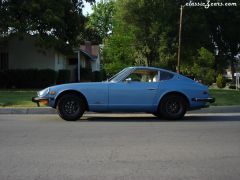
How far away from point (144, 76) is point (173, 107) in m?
1.20

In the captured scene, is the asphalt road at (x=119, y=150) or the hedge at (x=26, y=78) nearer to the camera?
the asphalt road at (x=119, y=150)

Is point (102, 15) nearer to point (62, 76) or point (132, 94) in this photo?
point (62, 76)

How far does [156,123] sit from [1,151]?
18.3ft

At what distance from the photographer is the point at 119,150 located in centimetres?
862

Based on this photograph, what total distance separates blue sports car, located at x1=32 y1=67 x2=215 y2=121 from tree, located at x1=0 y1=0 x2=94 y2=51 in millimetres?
17688

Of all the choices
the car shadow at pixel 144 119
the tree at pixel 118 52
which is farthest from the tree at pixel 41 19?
the car shadow at pixel 144 119

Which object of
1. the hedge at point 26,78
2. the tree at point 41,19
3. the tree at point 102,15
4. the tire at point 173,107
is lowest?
the tire at point 173,107

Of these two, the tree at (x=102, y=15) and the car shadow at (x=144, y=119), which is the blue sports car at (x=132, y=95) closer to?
the car shadow at (x=144, y=119)

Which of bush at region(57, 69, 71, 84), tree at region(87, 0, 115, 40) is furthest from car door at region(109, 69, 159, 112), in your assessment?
tree at region(87, 0, 115, 40)

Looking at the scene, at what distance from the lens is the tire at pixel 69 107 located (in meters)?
13.7

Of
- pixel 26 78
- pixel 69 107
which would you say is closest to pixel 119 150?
pixel 69 107

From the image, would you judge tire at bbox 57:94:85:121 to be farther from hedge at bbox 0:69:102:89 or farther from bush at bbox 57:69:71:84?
bush at bbox 57:69:71:84

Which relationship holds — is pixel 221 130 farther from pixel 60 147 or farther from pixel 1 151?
pixel 1 151

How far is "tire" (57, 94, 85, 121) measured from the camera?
1370 centimetres
